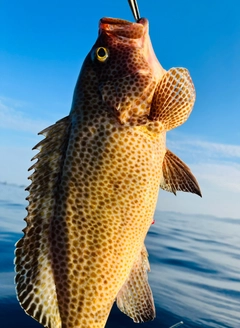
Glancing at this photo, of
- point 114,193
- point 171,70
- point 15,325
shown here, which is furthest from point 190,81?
point 15,325

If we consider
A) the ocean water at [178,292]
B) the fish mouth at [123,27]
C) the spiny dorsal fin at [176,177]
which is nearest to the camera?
the fish mouth at [123,27]

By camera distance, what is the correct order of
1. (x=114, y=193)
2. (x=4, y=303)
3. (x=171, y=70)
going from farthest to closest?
(x=4, y=303) → (x=171, y=70) → (x=114, y=193)

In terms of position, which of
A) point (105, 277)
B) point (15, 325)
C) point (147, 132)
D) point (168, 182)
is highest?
point (147, 132)

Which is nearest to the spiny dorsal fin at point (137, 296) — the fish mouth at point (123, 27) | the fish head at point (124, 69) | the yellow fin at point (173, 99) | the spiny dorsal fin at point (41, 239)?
the spiny dorsal fin at point (41, 239)

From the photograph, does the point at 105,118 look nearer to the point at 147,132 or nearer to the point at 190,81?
the point at 147,132

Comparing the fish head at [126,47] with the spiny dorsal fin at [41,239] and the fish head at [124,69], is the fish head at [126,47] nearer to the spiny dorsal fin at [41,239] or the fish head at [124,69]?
the fish head at [124,69]

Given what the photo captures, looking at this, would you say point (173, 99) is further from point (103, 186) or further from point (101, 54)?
point (103, 186)

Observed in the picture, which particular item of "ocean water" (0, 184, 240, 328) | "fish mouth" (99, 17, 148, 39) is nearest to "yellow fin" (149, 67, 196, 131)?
"fish mouth" (99, 17, 148, 39)
